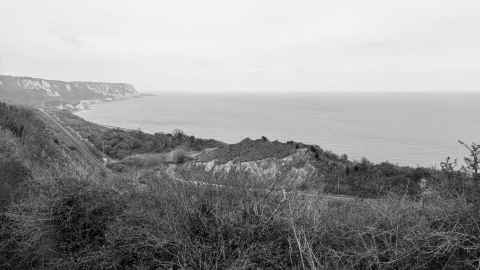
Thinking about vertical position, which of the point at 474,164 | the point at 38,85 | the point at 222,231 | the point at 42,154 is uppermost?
the point at 38,85

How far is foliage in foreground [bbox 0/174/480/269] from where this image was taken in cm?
421

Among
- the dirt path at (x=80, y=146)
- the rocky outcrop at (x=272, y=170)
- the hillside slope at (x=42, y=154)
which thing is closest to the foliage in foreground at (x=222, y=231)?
the rocky outcrop at (x=272, y=170)

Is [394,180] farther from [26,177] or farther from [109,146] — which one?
[109,146]

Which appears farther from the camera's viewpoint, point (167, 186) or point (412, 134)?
Result: point (412, 134)

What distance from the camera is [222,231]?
15.2 ft

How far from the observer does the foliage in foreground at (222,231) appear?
4207 millimetres

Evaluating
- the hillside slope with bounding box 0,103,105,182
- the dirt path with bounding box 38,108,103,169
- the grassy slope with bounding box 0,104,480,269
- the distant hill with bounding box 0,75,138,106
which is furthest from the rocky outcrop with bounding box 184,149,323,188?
the distant hill with bounding box 0,75,138,106

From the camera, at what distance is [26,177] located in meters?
7.73

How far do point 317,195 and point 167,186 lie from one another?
285 centimetres

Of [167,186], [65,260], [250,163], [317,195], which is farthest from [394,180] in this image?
[65,260]

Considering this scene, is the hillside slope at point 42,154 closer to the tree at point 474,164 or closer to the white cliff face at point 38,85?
the tree at point 474,164

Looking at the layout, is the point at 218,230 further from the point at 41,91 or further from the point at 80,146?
the point at 41,91

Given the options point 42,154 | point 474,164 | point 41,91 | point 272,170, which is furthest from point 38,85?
point 474,164

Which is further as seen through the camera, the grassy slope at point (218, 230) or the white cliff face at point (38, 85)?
the white cliff face at point (38, 85)
